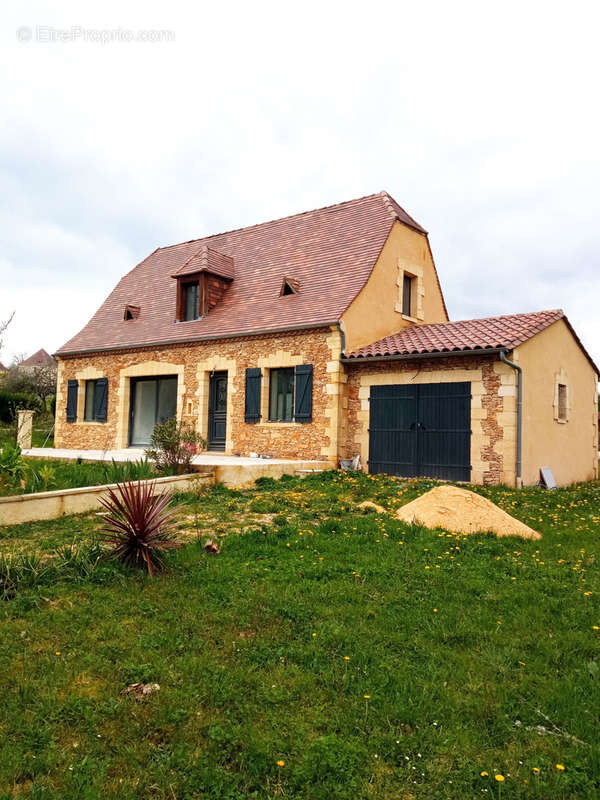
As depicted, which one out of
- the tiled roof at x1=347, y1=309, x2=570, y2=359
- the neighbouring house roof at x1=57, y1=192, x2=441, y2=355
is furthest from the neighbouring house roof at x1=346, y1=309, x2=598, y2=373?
the neighbouring house roof at x1=57, y1=192, x2=441, y2=355

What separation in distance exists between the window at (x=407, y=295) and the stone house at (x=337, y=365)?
0.04 meters

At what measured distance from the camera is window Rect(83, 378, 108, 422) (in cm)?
1903

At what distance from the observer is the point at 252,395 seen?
15.4m

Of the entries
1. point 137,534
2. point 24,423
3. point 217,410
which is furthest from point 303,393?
→ point 137,534

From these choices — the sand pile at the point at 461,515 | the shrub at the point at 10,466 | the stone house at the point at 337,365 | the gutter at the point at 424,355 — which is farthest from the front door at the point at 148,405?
the sand pile at the point at 461,515

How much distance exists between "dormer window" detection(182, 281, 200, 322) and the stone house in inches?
2.4

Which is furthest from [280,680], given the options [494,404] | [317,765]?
[494,404]

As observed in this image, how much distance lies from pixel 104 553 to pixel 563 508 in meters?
7.21

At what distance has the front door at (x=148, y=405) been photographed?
1825 centimetres

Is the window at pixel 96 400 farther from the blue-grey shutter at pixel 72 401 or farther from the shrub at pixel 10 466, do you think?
the shrub at pixel 10 466

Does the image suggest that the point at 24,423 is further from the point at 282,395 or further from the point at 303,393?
the point at 303,393

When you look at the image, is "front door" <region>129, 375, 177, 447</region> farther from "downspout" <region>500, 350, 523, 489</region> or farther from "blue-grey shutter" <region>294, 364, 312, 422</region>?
"downspout" <region>500, 350, 523, 489</region>

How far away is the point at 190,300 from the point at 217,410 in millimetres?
3905

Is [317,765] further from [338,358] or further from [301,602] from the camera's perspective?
[338,358]
